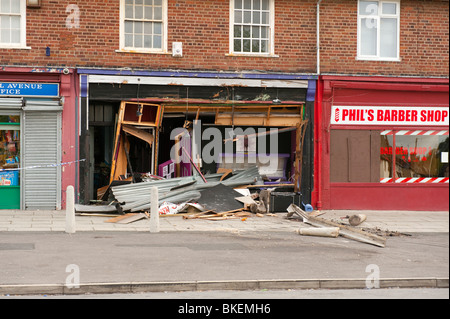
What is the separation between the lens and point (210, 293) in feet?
26.7

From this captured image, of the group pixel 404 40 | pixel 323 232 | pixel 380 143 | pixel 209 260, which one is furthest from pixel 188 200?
pixel 404 40

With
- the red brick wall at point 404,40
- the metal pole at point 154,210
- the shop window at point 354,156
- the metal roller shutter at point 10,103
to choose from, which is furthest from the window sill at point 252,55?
the metal pole at point 154,210

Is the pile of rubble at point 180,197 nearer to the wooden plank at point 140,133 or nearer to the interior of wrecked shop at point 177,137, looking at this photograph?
the interior of wrecked shop at point 177,137

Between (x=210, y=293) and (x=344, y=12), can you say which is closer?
(x=210, y=293)

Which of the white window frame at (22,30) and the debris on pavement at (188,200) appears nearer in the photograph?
the debris on pavement at (188,200)

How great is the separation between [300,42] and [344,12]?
5.14 ft

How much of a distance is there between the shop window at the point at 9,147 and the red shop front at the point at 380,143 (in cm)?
808

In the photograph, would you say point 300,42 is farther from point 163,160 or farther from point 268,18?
point 163,160

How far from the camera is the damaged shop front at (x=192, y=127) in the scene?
17438mm

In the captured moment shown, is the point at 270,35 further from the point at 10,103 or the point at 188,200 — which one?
the point at 10,103

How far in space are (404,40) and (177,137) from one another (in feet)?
22.9

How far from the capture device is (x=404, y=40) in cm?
1875

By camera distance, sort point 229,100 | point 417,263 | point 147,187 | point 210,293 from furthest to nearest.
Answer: point 229,100 → point 147,187 → point 417,263 → point 210,293

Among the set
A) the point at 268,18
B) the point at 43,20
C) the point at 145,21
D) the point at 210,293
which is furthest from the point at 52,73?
the point at 210,293
